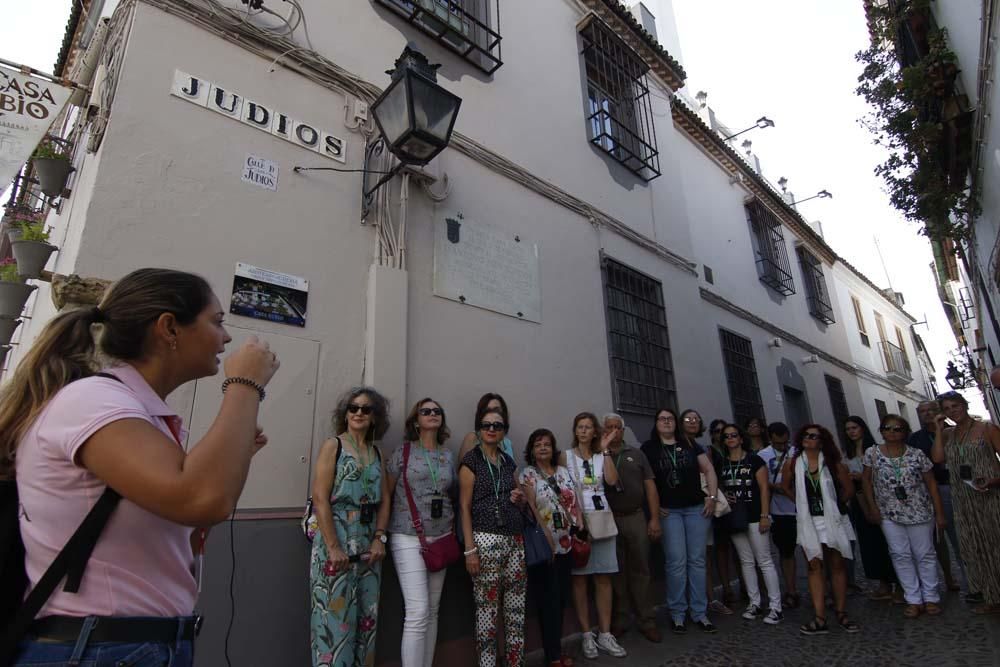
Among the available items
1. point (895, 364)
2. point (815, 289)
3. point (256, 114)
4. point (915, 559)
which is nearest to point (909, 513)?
point (915, 559)

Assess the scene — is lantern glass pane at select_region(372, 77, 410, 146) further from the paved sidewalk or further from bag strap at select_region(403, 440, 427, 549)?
the paved sidewalk

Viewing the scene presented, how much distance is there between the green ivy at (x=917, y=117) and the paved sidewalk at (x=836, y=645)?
3687 mm

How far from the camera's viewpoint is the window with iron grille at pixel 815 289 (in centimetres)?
1302

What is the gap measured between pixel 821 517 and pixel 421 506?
3.41 metres

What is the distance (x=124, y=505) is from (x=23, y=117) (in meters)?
Result: 3.54

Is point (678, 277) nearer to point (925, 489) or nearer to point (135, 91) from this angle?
point (925, 489)

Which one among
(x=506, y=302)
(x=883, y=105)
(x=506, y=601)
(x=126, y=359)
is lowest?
(x=506, y=601)

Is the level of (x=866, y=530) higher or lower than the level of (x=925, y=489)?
lower

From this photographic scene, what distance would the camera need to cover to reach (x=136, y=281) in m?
1.35

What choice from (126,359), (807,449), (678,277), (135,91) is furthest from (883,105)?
(126,359)

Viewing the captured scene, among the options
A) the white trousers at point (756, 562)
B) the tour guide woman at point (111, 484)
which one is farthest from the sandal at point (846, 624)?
the tour guide woman at point (111, 484)

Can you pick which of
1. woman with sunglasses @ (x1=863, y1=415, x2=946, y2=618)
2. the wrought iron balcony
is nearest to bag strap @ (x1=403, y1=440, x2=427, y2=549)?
woman with sunglasses @ (x1=863, y1=415, x2=946, y2=618)

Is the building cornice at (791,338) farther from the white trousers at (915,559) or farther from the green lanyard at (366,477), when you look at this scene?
the green lanyard at (366,477)

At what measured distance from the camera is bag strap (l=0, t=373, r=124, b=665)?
1.00 metres
